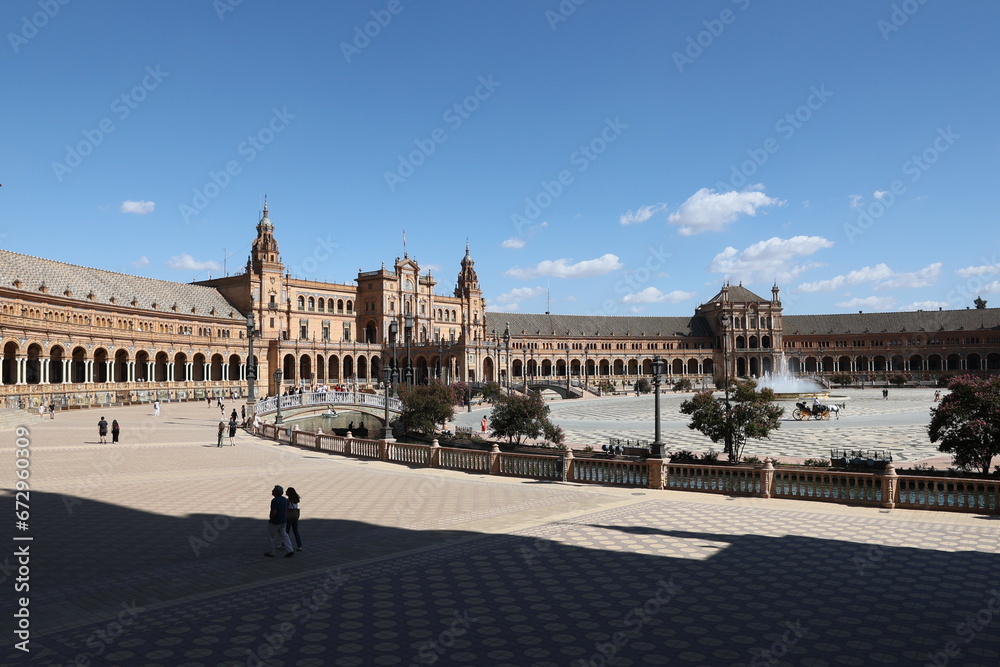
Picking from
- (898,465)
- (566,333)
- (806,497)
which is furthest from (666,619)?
(566,333)

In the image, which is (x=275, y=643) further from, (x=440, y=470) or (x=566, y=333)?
(x=566, y=333)

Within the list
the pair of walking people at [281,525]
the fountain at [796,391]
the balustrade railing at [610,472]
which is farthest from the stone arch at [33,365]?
the fountain at [796,391]

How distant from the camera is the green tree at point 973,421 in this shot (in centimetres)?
2089

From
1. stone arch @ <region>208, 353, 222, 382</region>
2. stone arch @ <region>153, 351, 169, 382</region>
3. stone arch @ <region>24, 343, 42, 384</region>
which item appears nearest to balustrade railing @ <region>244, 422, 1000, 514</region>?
stone arch @ <region>24, 343, 42, 384</region>

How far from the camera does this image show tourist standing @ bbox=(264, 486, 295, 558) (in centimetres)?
1270

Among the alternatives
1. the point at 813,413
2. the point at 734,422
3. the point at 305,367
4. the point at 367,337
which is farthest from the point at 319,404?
the point at 367,337

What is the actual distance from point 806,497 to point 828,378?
12425 cm

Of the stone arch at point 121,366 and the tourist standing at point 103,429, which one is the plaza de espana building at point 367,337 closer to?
the stone arch at point 121,366

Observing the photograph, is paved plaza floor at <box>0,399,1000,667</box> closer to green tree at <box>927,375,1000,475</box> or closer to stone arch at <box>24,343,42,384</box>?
green tree at <box>927,375,1000,475</box>

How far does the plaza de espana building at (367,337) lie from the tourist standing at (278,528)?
770 inches

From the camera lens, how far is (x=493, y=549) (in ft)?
43.2

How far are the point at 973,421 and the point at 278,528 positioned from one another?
1968 cm

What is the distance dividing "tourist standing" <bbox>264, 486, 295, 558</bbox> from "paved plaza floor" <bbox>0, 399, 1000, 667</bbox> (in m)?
0.26

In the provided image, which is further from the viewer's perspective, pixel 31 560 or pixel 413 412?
pixel 413 412
